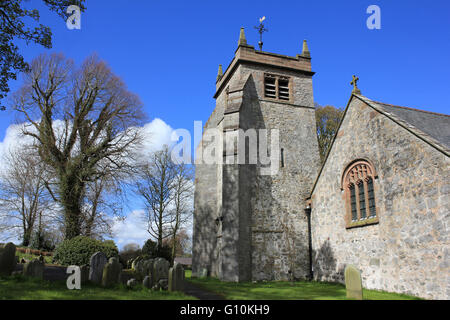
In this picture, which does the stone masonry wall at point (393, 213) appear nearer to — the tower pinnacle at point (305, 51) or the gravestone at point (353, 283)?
the gravestone at point (353, 283)

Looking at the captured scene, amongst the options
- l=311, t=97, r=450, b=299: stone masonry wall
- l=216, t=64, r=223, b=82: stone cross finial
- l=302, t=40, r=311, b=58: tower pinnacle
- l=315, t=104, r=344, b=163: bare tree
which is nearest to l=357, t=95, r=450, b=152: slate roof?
l=311, t=97, r=450, b=299: stone masonry wall

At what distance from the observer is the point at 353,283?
30.1 ft

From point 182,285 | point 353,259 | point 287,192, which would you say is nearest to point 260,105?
point 287,192

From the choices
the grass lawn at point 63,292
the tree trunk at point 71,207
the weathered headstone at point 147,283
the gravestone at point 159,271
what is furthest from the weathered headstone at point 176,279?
the tree trunk at point 71,207

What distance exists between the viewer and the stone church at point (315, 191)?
9859 mm

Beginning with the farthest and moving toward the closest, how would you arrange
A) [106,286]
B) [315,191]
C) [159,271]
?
1. [315,191]
2. [159,271]
3. [106,286]

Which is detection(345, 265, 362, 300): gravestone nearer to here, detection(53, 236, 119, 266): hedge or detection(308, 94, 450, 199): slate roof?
detection(308, 94, 450, 199): slate roof

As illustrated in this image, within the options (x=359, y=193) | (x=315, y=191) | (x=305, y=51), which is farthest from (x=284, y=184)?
(x=305, y=51)

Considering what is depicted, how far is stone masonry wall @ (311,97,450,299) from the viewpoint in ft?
30.4

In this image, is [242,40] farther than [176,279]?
Yes

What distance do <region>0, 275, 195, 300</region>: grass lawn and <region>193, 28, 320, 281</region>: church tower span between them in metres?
6.36

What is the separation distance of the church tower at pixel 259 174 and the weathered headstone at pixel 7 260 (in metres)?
8.29

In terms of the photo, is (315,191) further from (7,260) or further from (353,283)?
(7,260)

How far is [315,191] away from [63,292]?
12272 mm
